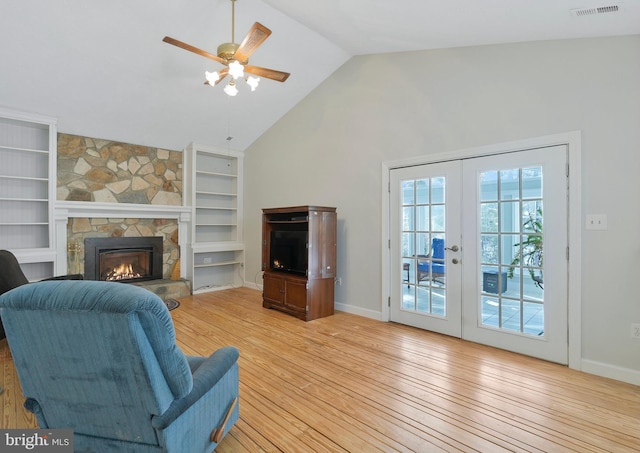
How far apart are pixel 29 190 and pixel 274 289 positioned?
3.77m

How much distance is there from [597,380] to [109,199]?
6.50 meters

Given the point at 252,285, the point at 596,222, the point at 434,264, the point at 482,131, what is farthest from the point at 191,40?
the point at 596,222

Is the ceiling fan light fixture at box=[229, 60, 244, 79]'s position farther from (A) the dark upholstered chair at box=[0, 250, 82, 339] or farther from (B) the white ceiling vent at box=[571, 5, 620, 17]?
(A) the dark upholstered chair at box=[0, 250, 82, 339]

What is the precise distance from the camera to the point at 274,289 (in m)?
4.54

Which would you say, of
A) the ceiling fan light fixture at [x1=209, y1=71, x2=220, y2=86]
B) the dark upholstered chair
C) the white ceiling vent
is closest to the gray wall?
the white ceiling vent

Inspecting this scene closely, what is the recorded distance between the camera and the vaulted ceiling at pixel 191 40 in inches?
102

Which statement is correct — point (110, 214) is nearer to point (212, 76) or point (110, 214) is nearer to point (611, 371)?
point (212, 76)

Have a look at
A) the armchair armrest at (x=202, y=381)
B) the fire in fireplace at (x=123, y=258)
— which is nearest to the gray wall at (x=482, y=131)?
the fire in fireplace at (x=123, y=258)

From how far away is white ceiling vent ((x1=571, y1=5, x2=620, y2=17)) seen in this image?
7.05 feet

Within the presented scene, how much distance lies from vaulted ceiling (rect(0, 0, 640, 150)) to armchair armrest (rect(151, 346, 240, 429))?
309 centimetres

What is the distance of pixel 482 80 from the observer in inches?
125

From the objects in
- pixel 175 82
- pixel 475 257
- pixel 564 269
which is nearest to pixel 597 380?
pixel 564 269

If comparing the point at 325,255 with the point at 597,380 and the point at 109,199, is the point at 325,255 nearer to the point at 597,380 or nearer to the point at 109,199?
the point at 597,380

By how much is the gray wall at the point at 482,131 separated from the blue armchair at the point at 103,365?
124 inches
